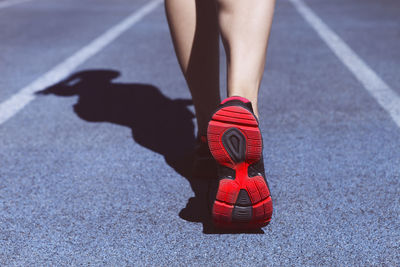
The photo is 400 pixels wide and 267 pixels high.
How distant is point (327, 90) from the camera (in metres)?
A: 3.70

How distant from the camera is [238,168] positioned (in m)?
1.72

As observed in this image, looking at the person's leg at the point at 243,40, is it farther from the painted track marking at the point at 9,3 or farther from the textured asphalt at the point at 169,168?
the painted track marking at the point at 9,3

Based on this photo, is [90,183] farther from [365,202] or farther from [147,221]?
[365,202]

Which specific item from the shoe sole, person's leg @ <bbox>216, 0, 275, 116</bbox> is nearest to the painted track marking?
person's leg @ <bbox>216, 0, 275, 116</bbox>

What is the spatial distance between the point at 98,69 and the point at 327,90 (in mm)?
1893

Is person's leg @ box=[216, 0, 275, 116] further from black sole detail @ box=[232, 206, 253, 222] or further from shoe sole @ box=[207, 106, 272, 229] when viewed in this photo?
black sole detail @ box=[232, 206, 253, 222]

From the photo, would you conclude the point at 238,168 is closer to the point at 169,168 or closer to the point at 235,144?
the point at 235,144

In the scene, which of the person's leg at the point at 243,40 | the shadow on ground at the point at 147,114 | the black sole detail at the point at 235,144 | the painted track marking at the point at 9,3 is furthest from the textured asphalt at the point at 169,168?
the painted track marking at the point at 9,3

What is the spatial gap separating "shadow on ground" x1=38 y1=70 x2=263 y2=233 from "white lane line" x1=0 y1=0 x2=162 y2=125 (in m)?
0.10

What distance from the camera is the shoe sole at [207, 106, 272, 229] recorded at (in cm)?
166

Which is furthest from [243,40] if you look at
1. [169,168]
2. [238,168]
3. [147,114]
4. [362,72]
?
[362,72]

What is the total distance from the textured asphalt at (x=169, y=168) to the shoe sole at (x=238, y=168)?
86 mm

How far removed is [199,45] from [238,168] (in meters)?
0.67

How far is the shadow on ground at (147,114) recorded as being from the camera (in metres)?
2.21
